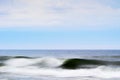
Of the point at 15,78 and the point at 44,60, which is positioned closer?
the point at 15,78

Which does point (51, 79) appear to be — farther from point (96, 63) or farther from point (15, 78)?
point (96, 63)

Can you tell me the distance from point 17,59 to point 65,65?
5378 mm

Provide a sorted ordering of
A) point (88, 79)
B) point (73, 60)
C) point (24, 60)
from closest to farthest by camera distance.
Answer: point (88, 79) → point (73, 60) → point (24, 60)

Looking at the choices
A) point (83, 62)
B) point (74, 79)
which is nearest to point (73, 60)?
point (83, 62)

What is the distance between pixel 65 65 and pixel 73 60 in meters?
1.43

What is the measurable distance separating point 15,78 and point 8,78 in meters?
0.31

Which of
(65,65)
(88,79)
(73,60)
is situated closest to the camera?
(88,79)

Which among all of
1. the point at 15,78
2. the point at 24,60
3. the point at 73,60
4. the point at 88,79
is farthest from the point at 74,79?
the point at 24,60

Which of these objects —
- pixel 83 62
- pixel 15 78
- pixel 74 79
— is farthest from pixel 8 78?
pixel 83 62

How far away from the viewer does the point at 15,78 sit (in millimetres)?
12336

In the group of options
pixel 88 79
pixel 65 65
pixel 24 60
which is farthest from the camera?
pixel 24 60

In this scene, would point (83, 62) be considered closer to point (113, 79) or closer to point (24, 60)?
point (24, 60)

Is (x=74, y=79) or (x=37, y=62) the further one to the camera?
(x=37, y=62)

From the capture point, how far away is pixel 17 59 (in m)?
22.4
